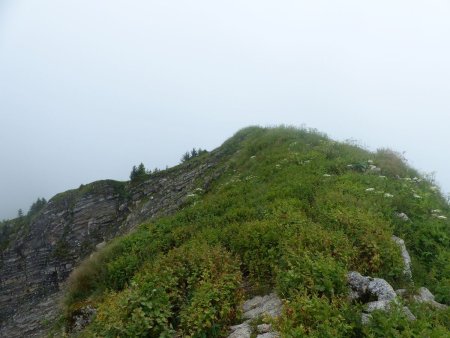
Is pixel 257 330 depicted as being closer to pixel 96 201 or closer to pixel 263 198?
pixel 263 198

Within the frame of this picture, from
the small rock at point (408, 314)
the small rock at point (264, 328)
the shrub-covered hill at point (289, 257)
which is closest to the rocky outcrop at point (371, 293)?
the small rock at point (408, 314)

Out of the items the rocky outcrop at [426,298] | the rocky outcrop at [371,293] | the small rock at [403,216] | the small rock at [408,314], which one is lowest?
the rocky outcrop at [426,298]

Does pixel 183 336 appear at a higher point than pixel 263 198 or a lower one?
lower

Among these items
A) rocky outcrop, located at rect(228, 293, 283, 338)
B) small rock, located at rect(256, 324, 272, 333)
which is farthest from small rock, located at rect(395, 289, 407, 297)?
small rock, located at rect(256, 324, 272, 333)

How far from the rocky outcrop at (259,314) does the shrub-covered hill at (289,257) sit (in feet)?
0.61

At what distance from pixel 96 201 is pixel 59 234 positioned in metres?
4.51

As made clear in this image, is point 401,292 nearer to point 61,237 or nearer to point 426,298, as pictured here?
point 426,298

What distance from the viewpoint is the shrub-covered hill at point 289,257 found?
19.8 ft

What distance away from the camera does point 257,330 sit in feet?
20.2

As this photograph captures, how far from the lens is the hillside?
→ 6023mm

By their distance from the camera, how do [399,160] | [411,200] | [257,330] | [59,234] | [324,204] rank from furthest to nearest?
[59,234] → [399,160] → [411,200] → [324,204] → [257,330]

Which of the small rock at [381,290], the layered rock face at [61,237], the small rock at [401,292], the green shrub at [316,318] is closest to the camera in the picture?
the green shrub at [316,318]

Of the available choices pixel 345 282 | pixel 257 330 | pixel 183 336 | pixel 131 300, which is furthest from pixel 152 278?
pixel 345 282

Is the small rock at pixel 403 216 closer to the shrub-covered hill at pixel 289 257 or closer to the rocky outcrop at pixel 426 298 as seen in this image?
the shrub-covered hill at pixel 289 257
